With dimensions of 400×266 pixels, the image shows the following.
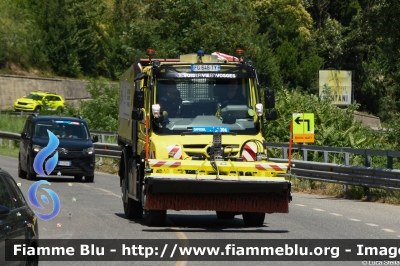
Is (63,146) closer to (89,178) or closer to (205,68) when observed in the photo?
(89,178)

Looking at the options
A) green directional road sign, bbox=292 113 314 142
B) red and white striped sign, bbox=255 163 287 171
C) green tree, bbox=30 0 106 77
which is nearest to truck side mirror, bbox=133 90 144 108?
red and white striped sign, bbox=255 163 287 171

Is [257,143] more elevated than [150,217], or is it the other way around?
[257,143]

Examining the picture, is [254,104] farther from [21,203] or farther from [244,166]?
[21,203]

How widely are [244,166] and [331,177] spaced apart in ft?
29.4

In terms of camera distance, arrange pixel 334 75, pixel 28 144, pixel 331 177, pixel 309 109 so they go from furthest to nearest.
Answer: pixel 334 75 < pixel 309 109 < pixel 28 144 < pixel 331 177

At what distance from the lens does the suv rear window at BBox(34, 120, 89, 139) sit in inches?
1083

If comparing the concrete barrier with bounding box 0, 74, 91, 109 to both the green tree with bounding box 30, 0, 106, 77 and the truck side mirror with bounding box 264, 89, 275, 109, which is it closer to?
the green tree with bounding box 30, 0, 106, 77

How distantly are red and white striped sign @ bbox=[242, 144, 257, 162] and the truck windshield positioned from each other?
46cm

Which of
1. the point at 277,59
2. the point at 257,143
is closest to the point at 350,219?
the point at 257,143

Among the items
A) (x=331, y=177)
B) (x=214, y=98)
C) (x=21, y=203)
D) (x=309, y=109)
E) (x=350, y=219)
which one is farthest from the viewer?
(x=309, y=109)

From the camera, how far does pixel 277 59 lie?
8181 cm

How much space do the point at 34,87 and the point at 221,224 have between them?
6124cm

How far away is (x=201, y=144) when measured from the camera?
50.5ft

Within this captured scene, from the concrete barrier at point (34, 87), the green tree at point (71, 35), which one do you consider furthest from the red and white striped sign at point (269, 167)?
the green tree at point (71, 35)
